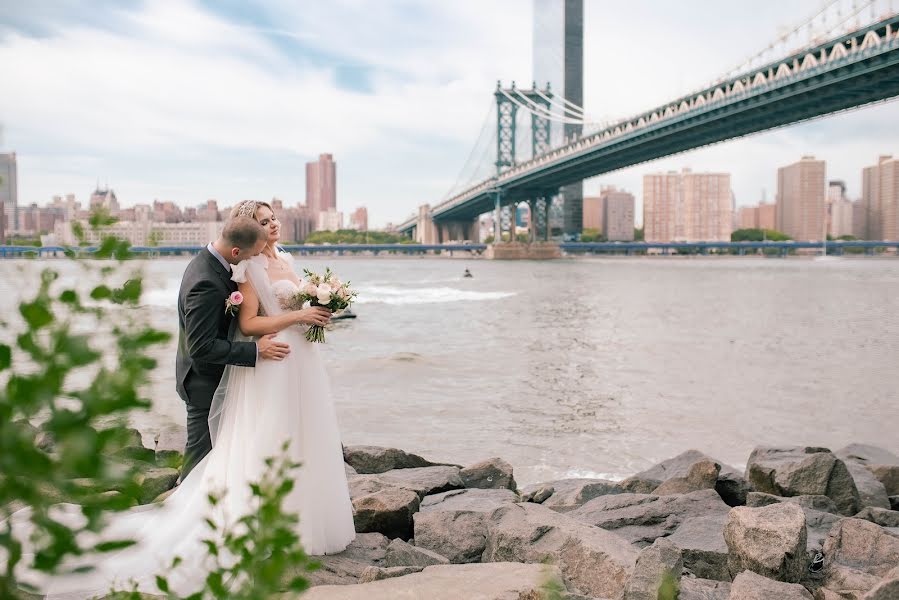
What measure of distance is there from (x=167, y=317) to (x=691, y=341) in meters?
15.0

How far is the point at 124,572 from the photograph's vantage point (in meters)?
2.63

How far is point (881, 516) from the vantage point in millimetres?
4320

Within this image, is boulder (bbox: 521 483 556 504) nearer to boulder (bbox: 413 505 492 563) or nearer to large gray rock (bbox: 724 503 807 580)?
boulder (bbox: 413 505 492 563)

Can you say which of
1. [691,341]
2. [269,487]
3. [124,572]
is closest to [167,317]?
[691,341]

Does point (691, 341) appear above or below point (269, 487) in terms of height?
below

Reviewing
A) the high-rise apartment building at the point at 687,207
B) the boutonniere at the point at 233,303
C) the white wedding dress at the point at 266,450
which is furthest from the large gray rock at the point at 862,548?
the high-rise apartment building at the point at 687,207

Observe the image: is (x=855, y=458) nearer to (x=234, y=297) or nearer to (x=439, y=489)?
(x=439, y=489)

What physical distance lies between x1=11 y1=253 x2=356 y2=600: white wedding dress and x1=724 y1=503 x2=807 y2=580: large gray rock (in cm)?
154

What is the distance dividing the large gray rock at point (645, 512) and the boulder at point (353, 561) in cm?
130

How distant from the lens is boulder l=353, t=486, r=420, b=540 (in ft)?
12.2

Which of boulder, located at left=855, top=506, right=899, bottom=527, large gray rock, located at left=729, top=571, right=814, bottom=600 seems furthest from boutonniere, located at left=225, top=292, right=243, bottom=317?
boulder, located at left=855, top=506, right=899, bottom=527

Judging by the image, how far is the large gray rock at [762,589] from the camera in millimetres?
2707

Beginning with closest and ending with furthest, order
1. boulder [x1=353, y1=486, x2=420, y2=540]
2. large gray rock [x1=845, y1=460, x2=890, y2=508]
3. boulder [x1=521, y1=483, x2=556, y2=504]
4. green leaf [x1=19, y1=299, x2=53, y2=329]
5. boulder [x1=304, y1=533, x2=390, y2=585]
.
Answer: green leaf [x1=19, y1=299, x2=53, y2=329] < boulder [x1=304, y1=533, x2=390, y2=585] < boulder [x1=353, y1=486, x2=420, y2=540] < large gray rock [x1=845, y1=460, x2=890, y2=508] < boulder [x1=521, y1=483, x2=556, y2=504]

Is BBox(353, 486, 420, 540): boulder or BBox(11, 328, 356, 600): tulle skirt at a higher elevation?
BBox(11, 328, 356, 600): tulle skirt
